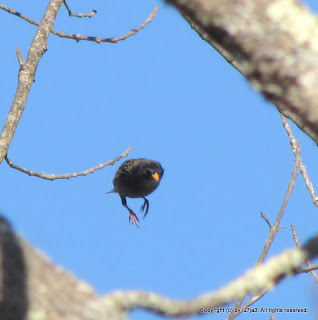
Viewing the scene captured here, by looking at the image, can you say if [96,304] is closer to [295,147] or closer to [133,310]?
[133,310]

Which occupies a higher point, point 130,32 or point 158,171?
point 158,171

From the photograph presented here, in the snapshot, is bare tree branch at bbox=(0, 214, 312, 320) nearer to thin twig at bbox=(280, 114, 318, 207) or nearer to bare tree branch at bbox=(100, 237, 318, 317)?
bare tree branch at bbox=(100, 237, 318, 317)

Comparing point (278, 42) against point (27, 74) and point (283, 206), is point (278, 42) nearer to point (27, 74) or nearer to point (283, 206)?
point (283, 206)

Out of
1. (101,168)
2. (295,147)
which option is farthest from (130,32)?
(295,147)

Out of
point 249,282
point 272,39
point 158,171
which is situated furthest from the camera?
point 158,171

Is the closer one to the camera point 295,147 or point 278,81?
point 278,81

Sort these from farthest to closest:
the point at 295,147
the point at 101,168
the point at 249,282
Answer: the point at 101,168 < the point at 295,147 < the point at 249,282

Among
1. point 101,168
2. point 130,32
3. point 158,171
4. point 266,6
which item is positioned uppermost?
point 158,171

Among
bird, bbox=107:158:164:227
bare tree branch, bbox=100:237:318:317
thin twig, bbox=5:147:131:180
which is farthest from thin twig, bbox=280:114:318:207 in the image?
bird, bbox=107:158:164:227
